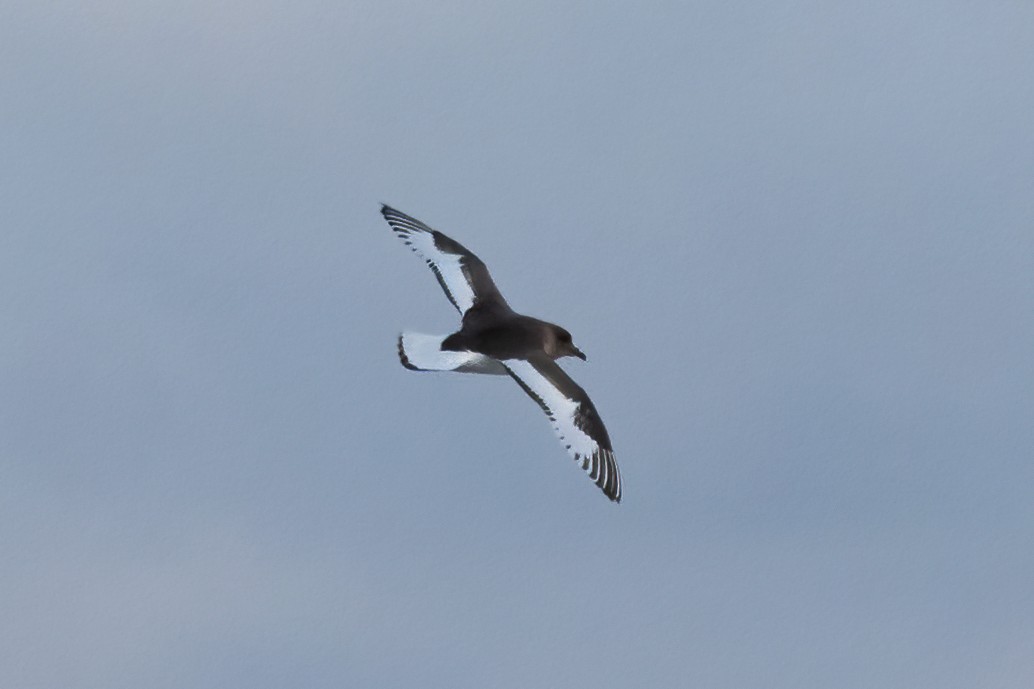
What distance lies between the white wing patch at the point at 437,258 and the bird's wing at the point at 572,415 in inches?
120

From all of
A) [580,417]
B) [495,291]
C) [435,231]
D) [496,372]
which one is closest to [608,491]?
[580,417]

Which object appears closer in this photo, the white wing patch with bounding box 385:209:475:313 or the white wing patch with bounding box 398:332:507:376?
the white wing patch with bounding box 398:332:507:376

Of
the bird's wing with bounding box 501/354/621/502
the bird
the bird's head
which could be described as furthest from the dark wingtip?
the bird's head

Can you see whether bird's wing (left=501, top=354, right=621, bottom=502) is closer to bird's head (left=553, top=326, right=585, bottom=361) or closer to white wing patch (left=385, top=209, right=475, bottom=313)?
bird's head (left=553, top=326, right=585, bottom=361)

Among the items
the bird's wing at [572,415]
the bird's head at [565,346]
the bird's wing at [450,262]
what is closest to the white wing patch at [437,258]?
the bird's wing at [450,262]

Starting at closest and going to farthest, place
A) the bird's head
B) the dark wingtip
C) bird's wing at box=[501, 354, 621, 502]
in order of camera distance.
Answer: bird's wing at box=[501, 354, 621, 502] < the dark wingtip < the bird's head

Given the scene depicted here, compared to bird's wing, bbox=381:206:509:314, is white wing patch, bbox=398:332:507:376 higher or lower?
lower

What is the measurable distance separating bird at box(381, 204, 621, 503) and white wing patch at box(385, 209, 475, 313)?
1.1 inches

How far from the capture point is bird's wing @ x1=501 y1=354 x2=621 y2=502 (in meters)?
27.8

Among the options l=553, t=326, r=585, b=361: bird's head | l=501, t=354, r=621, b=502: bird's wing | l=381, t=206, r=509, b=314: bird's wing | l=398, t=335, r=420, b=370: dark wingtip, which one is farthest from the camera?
l=381, t=206, r=509, b=314: bird's wing

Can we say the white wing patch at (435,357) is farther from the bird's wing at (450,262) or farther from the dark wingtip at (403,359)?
the bird's wing at (450,262)

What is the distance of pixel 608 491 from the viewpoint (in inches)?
1078

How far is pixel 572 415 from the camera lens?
28531 mm

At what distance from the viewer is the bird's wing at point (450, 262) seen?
32469 millimetres
